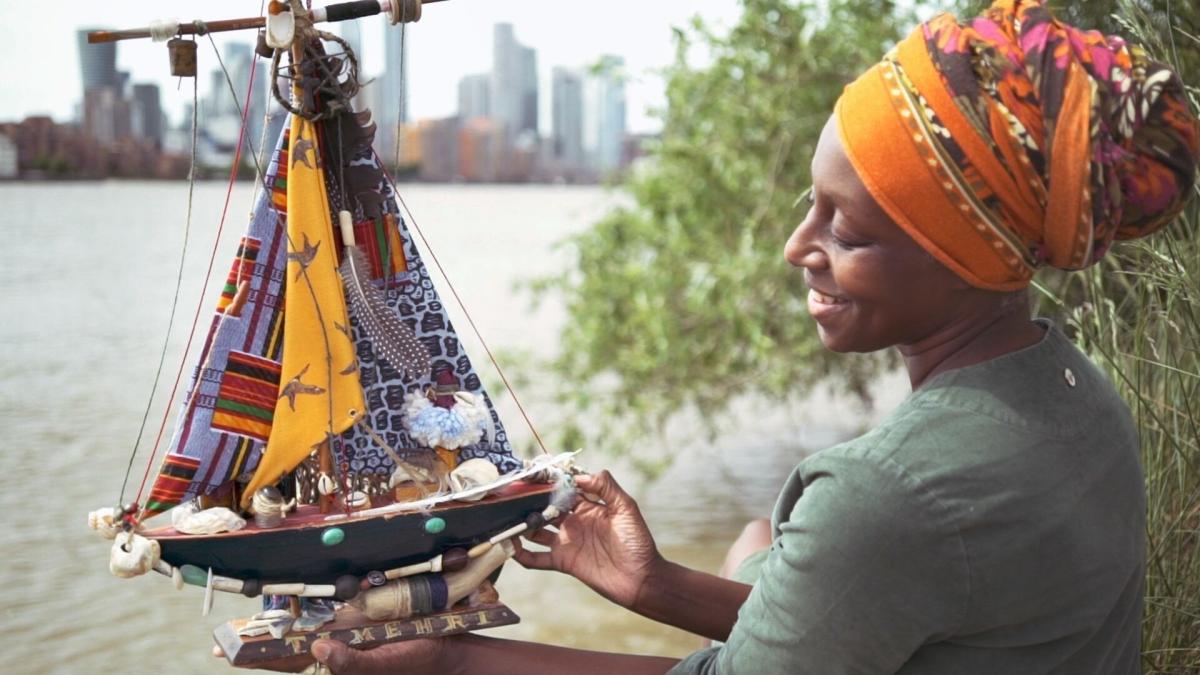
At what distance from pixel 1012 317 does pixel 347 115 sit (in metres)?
1.06

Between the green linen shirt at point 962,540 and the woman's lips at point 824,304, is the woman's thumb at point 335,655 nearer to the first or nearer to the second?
the green linen shirt at point 962,540

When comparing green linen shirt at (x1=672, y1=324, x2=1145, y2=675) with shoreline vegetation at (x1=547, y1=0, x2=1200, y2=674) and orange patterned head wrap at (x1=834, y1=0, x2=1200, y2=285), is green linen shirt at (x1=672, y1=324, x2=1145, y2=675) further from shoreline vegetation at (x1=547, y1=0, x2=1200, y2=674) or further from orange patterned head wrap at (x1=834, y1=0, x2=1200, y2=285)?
shoreline vegetation at (x1=547, y1=0, x2=1200, y2=674)

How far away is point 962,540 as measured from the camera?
161cm

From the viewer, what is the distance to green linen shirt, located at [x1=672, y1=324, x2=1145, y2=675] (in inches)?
63.4

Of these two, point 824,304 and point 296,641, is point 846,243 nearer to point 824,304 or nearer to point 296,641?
point 824,304

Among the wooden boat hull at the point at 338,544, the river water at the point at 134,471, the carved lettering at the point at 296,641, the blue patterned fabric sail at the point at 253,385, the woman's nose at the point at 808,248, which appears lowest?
the river water at the point at 134,471

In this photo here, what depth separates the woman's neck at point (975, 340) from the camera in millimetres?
1767

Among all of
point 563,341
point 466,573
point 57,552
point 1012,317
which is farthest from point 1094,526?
point 57,552

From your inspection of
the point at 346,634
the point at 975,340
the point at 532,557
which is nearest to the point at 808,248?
the point at 975,340

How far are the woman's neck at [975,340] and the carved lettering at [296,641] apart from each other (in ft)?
3.22

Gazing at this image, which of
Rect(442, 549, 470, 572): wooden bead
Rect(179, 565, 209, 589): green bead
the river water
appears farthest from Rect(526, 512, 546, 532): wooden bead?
the river water

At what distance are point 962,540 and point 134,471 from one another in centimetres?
645

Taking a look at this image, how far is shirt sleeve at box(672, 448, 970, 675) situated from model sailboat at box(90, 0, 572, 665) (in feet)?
1.78

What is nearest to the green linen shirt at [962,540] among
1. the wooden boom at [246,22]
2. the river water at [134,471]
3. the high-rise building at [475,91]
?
the wooden boom at [246,22]
